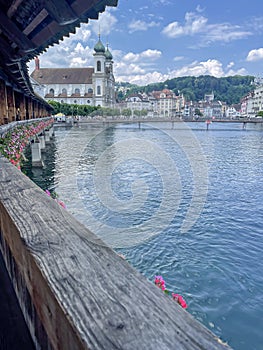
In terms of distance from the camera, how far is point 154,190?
14.0 meters

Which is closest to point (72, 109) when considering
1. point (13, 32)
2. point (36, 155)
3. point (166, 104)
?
point (36, 155)

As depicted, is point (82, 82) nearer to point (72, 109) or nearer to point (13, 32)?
point (72, 109)

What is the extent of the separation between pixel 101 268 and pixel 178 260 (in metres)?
7.12

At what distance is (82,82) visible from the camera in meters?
103

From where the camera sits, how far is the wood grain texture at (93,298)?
71 cm

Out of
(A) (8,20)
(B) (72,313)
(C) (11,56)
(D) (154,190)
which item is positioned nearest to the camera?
(B) (72,313)

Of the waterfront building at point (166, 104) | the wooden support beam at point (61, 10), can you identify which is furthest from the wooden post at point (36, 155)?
the waterfront building at point (166, 104)

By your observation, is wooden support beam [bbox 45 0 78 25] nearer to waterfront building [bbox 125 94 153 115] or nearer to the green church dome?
the green church dome

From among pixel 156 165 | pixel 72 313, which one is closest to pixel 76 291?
pixel 72 313

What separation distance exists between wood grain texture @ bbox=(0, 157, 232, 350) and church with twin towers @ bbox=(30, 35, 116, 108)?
101m

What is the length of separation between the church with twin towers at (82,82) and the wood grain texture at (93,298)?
101056 mm

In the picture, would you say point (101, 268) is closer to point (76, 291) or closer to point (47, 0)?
point (76, 291)

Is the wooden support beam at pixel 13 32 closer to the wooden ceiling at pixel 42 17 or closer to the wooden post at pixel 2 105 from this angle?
the wooden ceiling at pixel 42 17

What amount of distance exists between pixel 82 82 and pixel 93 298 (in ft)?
356
